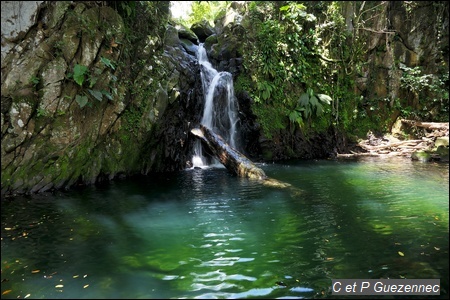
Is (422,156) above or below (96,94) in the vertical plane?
below

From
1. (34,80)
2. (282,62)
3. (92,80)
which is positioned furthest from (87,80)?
(282,62)

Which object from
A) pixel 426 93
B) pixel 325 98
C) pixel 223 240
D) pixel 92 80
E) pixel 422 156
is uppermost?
pixel 426 93

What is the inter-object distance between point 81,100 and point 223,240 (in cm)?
556

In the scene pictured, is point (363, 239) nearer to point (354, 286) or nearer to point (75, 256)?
point (354, 286)

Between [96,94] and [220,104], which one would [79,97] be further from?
[220,104]

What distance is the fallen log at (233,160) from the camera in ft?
31.3

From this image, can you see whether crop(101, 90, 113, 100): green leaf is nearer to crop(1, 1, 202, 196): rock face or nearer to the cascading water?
crop(1, 1, 202, 196): rock face

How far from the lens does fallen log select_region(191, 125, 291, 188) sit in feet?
31.3

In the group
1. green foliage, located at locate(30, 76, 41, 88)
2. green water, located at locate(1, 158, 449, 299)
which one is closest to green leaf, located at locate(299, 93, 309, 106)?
green water, located at locate(1, 158, 449, 299)

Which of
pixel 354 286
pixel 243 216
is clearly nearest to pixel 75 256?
pixel 243 216

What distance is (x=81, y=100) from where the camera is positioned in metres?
8.07

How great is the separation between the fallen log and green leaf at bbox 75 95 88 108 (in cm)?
473

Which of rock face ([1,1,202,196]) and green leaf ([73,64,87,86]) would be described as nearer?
rock face ([1,1,202,196])

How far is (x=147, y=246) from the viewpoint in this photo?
4.57 meters
